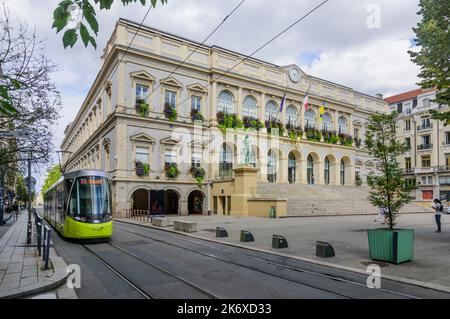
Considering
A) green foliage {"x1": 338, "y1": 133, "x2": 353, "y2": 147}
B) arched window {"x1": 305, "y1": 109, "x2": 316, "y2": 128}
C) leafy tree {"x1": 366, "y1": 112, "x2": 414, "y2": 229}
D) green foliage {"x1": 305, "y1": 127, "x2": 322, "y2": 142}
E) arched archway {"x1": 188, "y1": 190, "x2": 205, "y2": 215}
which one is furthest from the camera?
green foliage {"x1": 338, "y1": 133, "x2": 353, "y2": 147}

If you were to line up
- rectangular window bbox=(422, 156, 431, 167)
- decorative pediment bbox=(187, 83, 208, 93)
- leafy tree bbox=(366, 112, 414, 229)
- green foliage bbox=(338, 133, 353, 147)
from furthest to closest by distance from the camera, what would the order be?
rectangular window bbox=(422, 156, 431, 167) < green foliage bbox=(338, 133, 353, 147) < decorative pediment bbox=(187, 83, 208, 93) < leafy tree bbox=(366, 112, 414, 229)

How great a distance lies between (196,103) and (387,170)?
27.5 meters

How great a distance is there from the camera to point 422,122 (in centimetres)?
5925

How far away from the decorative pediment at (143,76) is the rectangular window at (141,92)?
2.43 feet

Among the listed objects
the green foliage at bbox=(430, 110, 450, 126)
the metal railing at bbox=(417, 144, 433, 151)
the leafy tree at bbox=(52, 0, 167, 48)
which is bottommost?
the leafy tree at bbox=(52, 0, 167, 48)

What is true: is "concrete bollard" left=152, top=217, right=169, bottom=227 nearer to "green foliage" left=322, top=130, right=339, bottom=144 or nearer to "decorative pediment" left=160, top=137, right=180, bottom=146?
"decorative pediment" left=160, top=137, right=180, bottom=146

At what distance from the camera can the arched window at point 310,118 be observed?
46.2 meters

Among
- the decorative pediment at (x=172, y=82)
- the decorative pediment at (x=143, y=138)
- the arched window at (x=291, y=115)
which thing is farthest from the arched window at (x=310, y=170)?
the decorative pediment at (x=143, y=138)

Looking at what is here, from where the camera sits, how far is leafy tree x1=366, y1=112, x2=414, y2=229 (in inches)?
413

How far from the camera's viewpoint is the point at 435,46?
12469 millimetres

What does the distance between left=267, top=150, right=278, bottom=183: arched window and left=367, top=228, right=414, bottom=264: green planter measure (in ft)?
104

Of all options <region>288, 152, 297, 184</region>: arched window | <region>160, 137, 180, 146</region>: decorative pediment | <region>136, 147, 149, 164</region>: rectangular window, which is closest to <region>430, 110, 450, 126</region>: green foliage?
<region>160, 137, 180, 146</region>: decorative pediment

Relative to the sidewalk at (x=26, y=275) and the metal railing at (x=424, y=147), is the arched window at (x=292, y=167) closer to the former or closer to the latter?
the metal railing at (x=424, y=147)
